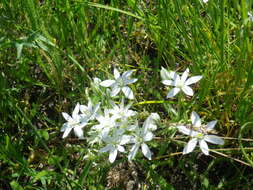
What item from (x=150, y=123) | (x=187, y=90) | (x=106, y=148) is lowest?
(x=106, y=148)

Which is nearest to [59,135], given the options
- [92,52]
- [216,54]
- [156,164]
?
[92,52]

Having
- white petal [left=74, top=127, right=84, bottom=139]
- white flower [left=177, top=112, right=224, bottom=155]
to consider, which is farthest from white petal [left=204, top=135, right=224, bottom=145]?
white petal [left=74, top=127, right=84, bottom=139]

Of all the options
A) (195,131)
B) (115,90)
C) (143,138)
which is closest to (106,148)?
(143,138)

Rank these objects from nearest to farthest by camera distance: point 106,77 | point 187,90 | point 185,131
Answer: point 185,131, point 187,90, point 106,77

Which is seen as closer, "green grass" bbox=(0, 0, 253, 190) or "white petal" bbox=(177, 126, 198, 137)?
"white petal" bbox=(177, 126, 198, 137)

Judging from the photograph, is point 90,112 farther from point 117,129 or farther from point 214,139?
point 214,139

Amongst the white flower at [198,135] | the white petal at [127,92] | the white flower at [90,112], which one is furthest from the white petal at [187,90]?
the white flower at [90,112]

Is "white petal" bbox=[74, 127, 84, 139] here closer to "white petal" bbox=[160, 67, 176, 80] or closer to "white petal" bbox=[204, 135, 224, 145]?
"white petal" bbox=[160, 67, 176, 80]
